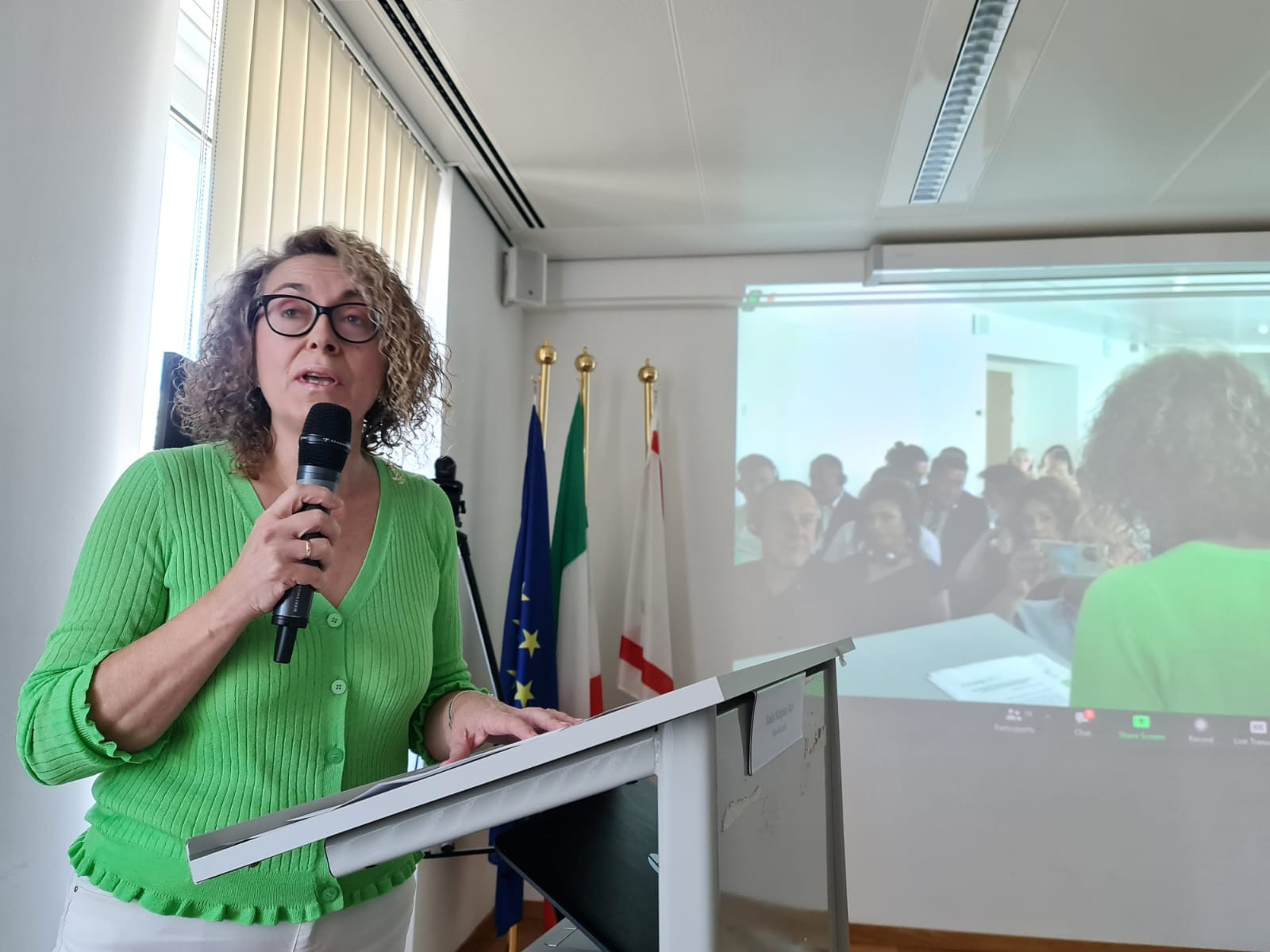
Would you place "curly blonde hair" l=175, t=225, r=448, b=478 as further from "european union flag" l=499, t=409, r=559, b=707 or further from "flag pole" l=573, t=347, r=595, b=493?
"flag pole" l=573, t=347, r=595, b=493

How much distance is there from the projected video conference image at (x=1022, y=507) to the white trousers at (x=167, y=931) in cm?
269

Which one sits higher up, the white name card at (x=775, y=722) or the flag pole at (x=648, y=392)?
the flag pole at (x=648, y=392)

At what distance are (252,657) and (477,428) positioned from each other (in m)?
2.28

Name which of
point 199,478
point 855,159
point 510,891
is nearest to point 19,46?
point 199,478

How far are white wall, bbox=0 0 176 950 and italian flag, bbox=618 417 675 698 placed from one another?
7.18 ft

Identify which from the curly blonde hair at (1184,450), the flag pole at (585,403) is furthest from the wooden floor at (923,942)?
the flag pole at (585,403)

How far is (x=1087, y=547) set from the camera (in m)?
3.27

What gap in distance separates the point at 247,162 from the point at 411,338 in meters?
0.87

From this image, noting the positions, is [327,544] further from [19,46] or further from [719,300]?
[719,300]

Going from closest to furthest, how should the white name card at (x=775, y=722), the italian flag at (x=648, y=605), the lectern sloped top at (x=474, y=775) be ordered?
1. the lectern sloped top at (x=474, y=775)
2. the white name card at (x=775, y=722)
3. the italian flag at (x=648, y=605)

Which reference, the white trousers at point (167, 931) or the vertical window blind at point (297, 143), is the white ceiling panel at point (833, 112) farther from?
the white trousers at point (167, 931)

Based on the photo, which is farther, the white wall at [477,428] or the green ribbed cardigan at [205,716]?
the white wall at [477,428]

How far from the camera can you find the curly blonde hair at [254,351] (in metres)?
1.07

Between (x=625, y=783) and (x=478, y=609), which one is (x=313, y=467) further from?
(x=478, y=609)
